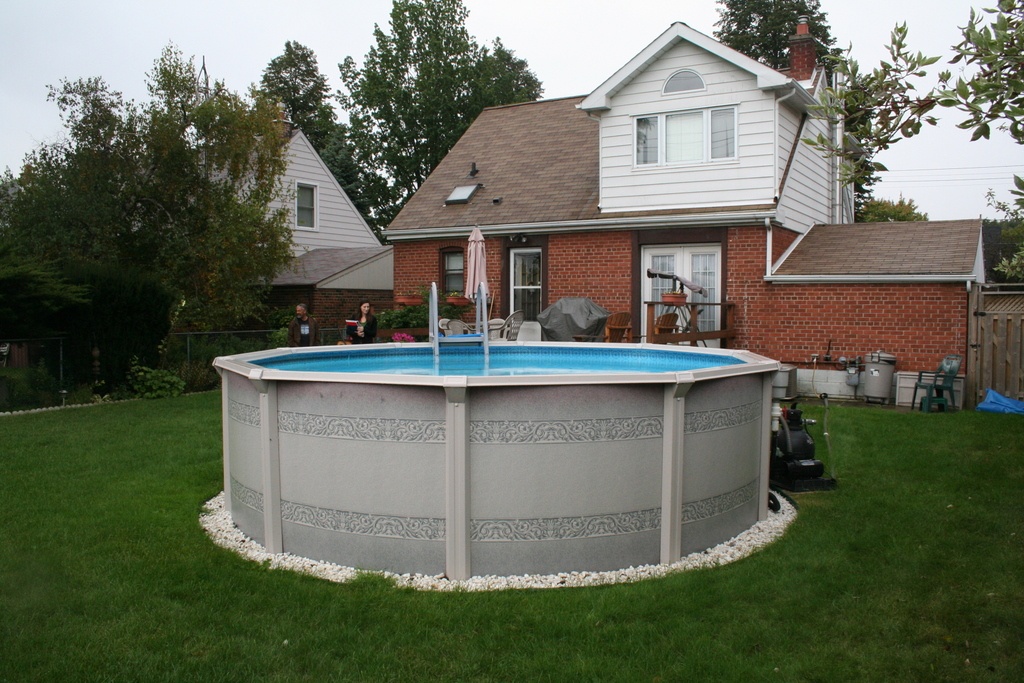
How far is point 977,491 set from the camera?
7.67 m

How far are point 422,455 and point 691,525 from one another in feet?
6.44

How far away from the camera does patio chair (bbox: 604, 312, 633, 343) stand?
15.8m

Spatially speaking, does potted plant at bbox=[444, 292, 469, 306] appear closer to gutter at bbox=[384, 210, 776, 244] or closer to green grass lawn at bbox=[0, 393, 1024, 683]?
gutter at bbox=[384, 210, 776, 244]

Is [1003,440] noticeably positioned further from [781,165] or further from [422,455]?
[422,455]

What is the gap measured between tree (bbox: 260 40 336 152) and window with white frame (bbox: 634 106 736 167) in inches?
1243

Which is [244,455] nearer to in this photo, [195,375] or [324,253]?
[195,375]

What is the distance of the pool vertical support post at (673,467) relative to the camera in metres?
5.46

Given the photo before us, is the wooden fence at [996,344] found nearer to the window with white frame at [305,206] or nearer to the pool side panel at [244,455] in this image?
the pool side panel at [244,455]

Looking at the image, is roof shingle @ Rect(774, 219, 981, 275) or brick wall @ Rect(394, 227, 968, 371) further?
roof shingle @ Rect(774, 219, 981, 275)

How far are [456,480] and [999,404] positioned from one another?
34.8 feet

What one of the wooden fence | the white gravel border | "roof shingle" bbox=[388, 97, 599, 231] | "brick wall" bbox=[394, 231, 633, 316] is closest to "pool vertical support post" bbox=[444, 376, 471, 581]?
the white gravel border

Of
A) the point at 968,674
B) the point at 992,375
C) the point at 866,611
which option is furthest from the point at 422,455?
the point at 992,375

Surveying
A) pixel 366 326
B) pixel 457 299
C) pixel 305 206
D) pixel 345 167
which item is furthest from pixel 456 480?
pixel 345 167

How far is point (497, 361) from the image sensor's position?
11.5 m
